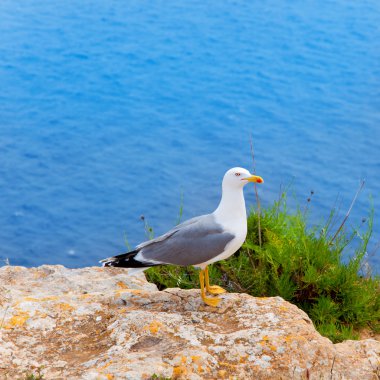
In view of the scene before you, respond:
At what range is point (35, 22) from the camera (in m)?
14.4

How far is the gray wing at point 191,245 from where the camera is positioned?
433 centimetres

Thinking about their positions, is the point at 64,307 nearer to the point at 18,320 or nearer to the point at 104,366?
the point at 18,320

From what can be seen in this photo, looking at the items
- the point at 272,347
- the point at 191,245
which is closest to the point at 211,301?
the point at 191,245

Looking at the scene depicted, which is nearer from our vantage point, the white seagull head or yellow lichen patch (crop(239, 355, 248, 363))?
yellow lichen patch (crop(239, 355, 248, 363))

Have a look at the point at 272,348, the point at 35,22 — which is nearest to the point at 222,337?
the point at 272,348

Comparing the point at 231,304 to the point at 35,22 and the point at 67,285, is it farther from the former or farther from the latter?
the point at 35,22

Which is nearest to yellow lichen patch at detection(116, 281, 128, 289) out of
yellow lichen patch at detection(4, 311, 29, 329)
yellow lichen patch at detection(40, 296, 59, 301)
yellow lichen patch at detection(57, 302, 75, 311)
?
yellow lichen patch at detection(40, 296, 59, 301)

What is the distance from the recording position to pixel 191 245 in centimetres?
437

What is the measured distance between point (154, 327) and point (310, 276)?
1.92m

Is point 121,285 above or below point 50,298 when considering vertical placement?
below

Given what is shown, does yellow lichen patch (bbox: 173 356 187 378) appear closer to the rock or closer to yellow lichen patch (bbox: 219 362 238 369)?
the rock

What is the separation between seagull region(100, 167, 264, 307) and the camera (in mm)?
4324

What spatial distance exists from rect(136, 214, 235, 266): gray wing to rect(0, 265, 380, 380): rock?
235 mm

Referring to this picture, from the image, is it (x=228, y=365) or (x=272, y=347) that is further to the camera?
(x=272, y=347)
